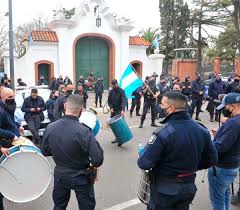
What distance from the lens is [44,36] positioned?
25281 mm

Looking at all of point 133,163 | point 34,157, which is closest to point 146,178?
point 34,157

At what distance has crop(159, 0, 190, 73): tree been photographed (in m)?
42.1

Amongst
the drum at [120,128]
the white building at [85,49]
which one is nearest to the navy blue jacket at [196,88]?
the drum at [120,128]

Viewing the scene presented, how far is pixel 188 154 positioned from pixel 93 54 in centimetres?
2518

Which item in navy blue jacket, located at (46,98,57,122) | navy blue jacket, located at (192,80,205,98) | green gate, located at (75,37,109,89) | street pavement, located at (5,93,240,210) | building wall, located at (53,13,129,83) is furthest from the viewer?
green gate, located at (75,37,109,89)

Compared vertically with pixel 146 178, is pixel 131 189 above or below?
below

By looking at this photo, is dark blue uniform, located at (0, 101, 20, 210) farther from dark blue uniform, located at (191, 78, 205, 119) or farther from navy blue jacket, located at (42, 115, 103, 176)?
dark blue uniform, located at (191, 78, 205, 119)

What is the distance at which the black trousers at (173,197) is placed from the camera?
11.3ft

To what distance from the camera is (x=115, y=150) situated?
9.20 m

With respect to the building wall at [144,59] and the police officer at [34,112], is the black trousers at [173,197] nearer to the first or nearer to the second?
the police officer at [34,112]

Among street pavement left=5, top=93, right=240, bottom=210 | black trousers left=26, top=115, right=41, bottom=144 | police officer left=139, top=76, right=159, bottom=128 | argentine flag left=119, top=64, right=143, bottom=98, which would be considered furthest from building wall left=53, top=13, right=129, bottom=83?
street pavement left=5, top=93, right=240, bottom=210

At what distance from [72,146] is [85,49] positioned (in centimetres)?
2439

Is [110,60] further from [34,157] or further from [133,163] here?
[34,157]

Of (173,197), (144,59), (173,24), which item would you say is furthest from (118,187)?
(173,24)
